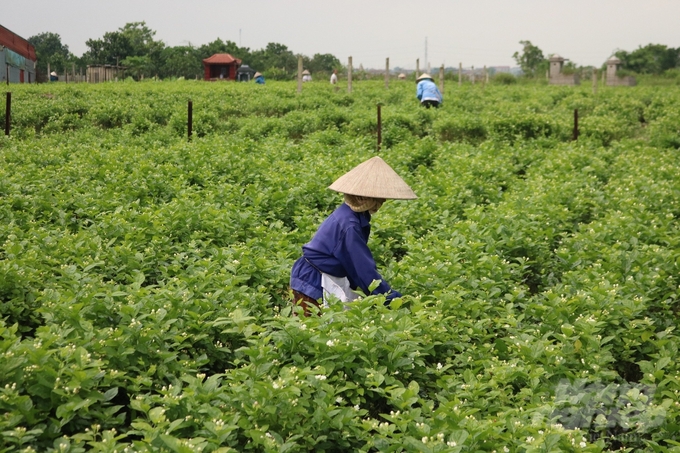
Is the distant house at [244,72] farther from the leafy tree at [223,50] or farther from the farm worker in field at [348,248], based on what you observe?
the farm worker in field at [348,248]

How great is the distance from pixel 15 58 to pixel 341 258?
36951mm

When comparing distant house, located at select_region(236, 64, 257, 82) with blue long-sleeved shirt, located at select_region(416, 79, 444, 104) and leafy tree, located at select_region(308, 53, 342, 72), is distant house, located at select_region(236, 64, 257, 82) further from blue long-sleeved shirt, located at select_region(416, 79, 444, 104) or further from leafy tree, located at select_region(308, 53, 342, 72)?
blue long-sleeved shirt, located at select_region(416, 79, 444, 104)

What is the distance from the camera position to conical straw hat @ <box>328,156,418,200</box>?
529 cm

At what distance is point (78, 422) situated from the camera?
3.50 meters

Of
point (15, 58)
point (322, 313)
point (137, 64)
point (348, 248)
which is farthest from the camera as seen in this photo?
point (137, 64)

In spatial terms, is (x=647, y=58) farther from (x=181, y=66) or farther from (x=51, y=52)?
(x=51, y=52)

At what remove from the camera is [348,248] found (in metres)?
5.17

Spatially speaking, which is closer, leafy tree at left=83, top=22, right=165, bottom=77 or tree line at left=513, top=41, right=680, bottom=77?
leafy tree at left=83, top=22, right=165, bottom=77

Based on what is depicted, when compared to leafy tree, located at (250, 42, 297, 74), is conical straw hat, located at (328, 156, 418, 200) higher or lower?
lower

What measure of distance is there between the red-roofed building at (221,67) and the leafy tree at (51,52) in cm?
1456

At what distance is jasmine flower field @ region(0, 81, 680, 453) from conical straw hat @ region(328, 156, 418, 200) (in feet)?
2.69

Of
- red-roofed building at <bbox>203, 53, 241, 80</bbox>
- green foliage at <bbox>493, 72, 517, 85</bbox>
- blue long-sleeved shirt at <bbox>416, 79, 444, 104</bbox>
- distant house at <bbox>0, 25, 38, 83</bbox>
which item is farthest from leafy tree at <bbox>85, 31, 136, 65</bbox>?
blue long-sleeved shirt at <bbox>416, 79, 444, 104</bbox>

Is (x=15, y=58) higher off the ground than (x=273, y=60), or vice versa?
(x=273, y=60)

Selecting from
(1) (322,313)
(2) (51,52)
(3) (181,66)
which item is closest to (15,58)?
(3) (181,66)
